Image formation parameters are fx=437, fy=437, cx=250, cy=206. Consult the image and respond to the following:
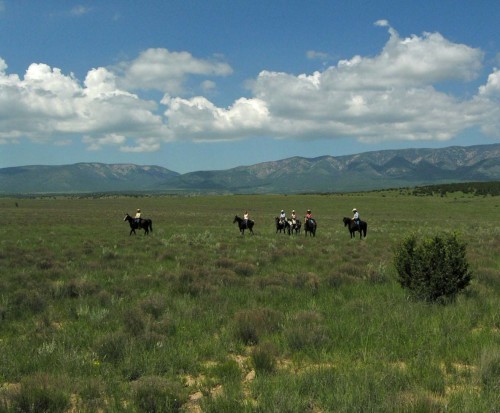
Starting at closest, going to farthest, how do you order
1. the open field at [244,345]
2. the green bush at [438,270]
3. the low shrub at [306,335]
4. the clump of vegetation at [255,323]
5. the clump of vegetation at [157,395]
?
the clump of vegetation at [157,395]
the open field at [244,345]
the low shrub at [306,335]
the clump of vegetation at [255,323]
the green bush at [438,270]

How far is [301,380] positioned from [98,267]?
12.6 metres

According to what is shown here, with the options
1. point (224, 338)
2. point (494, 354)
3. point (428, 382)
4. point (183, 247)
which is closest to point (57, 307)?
point (224, 338)

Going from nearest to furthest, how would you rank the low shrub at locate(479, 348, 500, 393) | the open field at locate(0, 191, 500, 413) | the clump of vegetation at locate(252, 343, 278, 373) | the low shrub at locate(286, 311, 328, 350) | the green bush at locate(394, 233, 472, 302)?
the open field at locate(0, 191, 500, 413) → the low shrub at locate(479, 348, 500, 393) → the clump of vegetation at locate(252, 343, 278, 373) → the low shrub at locate(286, 311, 328, 350) → the green bush at locate(394, 233, 472, 302)

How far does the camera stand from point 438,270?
10.6 meters

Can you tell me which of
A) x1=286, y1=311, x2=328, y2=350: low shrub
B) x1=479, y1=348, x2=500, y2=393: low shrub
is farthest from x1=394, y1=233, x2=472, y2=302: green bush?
x1=479, y1=348, x2=500, y2=393: low shrub

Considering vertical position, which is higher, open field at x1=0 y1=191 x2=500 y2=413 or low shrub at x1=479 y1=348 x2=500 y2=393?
low shrub at x1=479 y1=348 x2=500 y2=393

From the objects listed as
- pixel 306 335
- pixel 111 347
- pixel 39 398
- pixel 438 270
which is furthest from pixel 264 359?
pixel 438 270

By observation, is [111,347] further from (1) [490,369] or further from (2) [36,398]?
(1) [490,369]

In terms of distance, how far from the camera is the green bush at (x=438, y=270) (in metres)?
10.6

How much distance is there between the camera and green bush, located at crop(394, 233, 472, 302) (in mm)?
10578

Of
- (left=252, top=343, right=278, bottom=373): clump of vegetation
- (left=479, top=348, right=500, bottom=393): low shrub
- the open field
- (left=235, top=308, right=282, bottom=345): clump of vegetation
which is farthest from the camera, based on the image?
(left=235, top=308, right=282, bottom=345): clump of vegetation

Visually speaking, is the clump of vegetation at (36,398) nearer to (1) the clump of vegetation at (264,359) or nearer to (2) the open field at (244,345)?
(2) the open field at (244,345)

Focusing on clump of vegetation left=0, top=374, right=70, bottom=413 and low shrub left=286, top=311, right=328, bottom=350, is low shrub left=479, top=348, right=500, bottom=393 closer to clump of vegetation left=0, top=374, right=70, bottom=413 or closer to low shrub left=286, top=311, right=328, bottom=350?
low shrub left=286, top=311, right=328, bottom=350

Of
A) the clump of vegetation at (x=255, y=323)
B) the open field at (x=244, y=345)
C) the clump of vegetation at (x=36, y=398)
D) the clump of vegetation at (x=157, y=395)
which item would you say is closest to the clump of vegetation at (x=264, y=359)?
the open field at (x=244, y=345)
